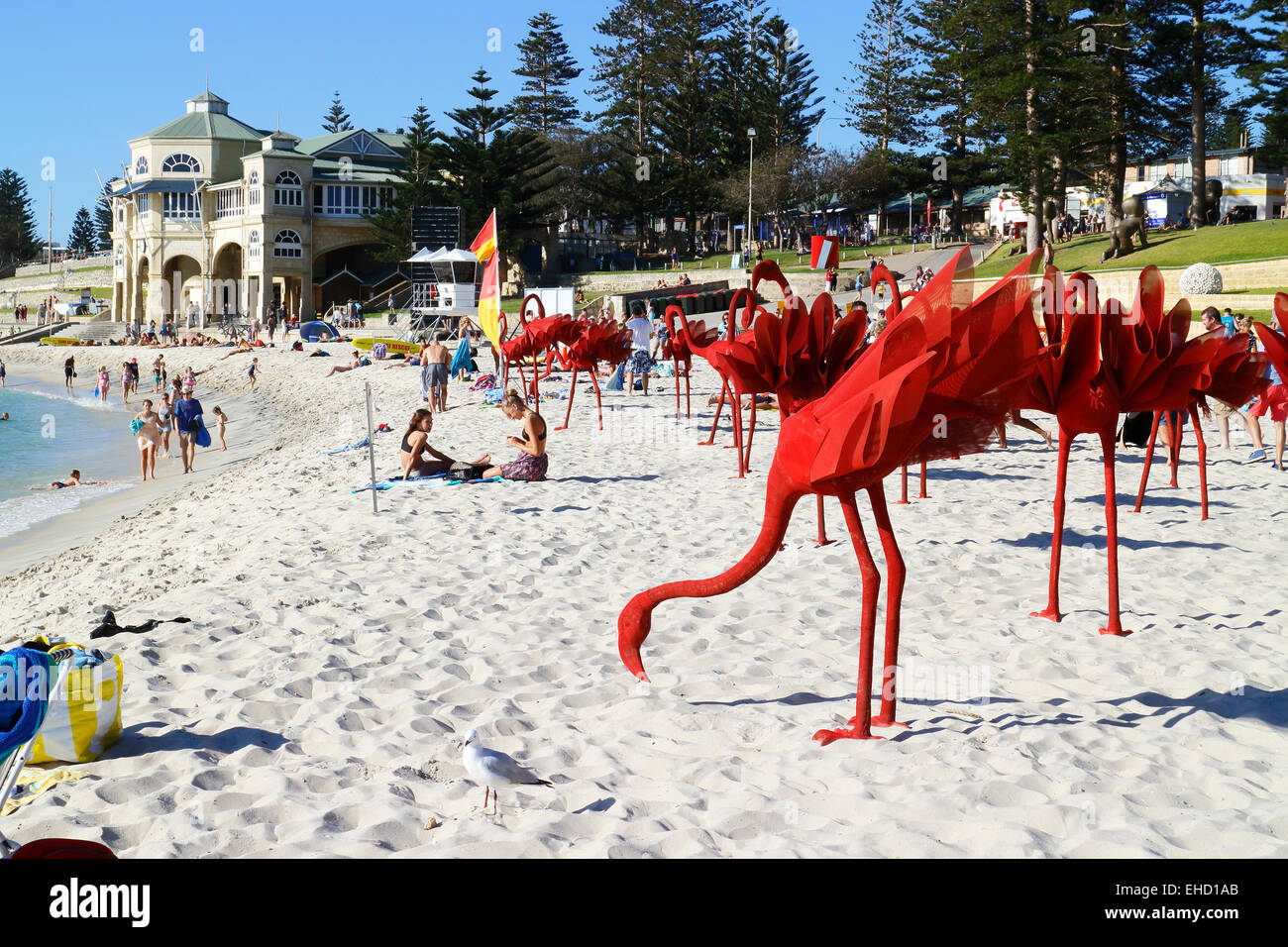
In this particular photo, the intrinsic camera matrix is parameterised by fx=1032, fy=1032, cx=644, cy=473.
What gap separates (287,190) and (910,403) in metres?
54.8

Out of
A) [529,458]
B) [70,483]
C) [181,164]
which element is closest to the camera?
[529,458]

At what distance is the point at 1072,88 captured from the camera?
3312 cm

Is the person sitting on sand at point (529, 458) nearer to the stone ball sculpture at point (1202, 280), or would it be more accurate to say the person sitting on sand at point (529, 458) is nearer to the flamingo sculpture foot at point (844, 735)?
the flamingo sculpture foot at point (844, 735)

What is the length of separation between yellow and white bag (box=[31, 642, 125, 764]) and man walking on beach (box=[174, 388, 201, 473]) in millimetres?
14222

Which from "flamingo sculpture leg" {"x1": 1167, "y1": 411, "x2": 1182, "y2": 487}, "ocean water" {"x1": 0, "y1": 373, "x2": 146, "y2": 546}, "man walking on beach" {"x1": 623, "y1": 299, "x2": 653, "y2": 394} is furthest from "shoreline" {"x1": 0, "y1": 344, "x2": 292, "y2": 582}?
"flamingo sculpture leg" {"x1": 1167, "y1": 411, "x2": 1182, "y2": 487}

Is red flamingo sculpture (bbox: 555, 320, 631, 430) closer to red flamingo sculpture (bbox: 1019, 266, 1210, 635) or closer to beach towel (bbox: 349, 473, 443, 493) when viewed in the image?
beach towel (bbox: 349, 473, 443, 493)

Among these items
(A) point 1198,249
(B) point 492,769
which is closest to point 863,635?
(B) point 492,769

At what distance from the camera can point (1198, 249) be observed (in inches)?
1164

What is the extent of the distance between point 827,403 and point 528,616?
2839 mm

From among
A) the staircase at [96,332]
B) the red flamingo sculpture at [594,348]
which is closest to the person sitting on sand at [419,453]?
the red flamingo sculpture at [594,348]

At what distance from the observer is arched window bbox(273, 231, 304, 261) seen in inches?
2090

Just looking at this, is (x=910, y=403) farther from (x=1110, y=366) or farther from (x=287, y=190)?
(x=287, y=190)

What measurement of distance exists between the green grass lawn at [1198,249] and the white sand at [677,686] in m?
21.3

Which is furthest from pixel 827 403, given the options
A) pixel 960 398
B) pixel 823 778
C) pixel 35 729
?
pixel 35 729
